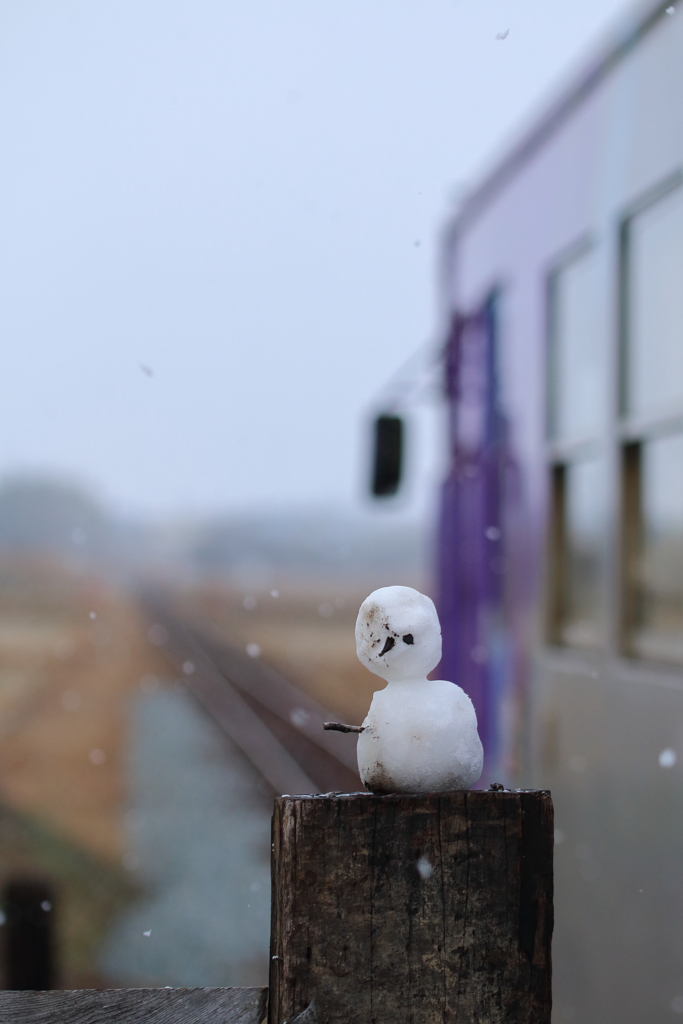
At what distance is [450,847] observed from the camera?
863mm

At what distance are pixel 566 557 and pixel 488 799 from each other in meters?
2.82

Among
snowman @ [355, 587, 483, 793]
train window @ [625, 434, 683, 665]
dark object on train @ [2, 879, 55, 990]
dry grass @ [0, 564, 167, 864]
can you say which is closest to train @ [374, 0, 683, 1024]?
train window @ [625, 434, 683, 665]

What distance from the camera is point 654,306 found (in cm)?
285

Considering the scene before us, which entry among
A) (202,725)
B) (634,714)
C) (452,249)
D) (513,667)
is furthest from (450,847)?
(202,725)

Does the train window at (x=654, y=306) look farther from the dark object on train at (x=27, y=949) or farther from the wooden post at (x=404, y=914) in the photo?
the dark object on train at (x=27, y=949)

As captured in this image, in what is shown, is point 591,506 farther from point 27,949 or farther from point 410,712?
point 27,949

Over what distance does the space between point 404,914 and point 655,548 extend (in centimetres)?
223

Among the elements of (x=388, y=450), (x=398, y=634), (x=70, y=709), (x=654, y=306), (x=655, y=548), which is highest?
(x=654, y=306)

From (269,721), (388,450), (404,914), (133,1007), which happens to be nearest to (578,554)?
(388,450)

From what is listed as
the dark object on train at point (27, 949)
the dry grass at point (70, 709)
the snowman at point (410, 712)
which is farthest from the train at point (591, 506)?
the dry grass at point (70, 709)

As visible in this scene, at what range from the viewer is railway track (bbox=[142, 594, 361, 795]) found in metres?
6.99

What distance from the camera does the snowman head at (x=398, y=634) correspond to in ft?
3.31

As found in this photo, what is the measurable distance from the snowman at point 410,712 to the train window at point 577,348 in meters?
2.34

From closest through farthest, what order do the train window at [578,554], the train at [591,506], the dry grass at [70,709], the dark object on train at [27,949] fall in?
the train at [591,506] → the dark object on train at [27,949] → the train window at [578,554] → the dry grass at [70,709]
